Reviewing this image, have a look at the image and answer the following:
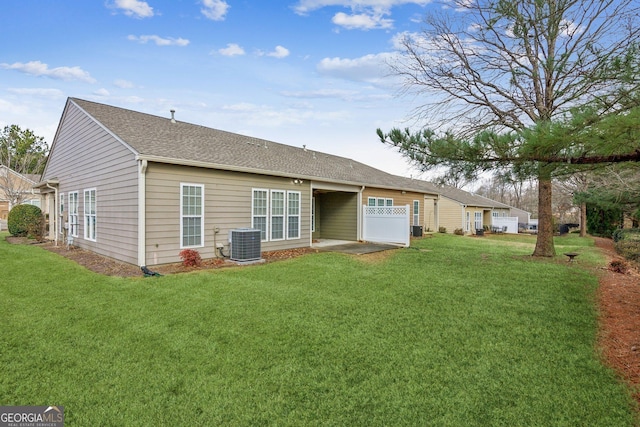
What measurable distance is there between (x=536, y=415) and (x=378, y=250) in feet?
29.8

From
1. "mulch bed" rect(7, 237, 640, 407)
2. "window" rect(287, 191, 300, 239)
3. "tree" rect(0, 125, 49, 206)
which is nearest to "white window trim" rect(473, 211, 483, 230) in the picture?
"mulch bed" rect(7, 237, 640, 407)

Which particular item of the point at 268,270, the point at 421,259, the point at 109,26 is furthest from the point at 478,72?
the point at 109,26

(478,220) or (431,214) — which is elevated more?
(431,214)

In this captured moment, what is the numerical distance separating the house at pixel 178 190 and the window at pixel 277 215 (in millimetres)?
35

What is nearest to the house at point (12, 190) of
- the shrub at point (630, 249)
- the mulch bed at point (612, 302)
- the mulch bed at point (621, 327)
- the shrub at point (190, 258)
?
the mulch bed at point (612, 302)

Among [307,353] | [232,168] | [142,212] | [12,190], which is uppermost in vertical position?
[12,190]

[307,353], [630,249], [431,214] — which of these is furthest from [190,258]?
[431,214]

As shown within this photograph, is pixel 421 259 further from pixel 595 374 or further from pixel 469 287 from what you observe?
pixel 595 374

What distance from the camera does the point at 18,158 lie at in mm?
27734

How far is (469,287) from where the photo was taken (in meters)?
6.26

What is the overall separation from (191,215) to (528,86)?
34.8 ft

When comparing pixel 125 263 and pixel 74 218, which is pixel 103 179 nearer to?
pixel 125 263

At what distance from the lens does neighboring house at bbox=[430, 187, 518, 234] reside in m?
24.3

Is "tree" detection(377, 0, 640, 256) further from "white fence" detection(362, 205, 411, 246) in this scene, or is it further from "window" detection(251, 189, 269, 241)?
"window" detection(251, 189, 269, 241)
